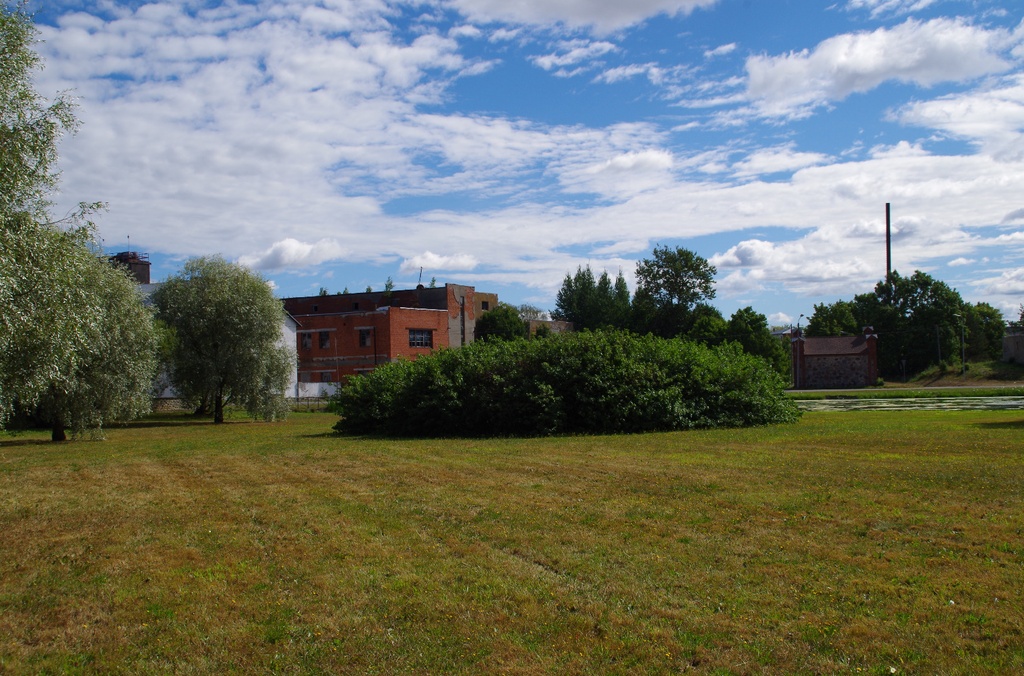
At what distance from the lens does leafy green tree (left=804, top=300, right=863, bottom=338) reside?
98375 mm

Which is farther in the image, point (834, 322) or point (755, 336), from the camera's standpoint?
point (834, 322)

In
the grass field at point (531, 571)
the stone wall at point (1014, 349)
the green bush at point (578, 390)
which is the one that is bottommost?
the grass field at point (531, 571)

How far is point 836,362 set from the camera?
83.2 m

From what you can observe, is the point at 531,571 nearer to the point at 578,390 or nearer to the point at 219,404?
the point at 578,390

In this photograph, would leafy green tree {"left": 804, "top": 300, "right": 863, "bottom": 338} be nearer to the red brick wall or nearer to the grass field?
the red brick wall

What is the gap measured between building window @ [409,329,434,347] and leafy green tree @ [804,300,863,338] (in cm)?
4863

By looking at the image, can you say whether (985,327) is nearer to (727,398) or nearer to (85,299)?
(727,398)

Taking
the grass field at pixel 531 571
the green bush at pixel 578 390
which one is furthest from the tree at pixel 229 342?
the grass field at pixel 531 571

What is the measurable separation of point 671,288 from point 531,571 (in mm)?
92349

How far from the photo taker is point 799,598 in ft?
21.0

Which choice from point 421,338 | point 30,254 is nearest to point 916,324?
point 421,338

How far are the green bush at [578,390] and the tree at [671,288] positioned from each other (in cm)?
6966

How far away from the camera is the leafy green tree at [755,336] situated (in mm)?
80812

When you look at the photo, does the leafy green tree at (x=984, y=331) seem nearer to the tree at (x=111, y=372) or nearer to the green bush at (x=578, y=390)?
the green bush at (x=578, y=390)
